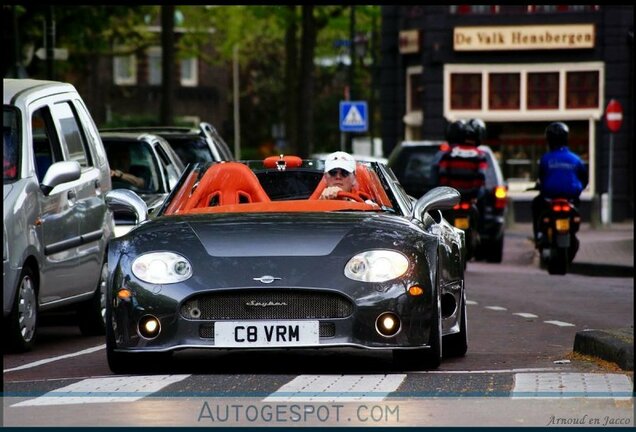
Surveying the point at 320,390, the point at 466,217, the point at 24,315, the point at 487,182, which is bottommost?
the point at 466,217

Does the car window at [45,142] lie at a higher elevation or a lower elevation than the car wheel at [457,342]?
higher

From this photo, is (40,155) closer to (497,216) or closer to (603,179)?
(497,216)

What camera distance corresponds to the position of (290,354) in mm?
11656

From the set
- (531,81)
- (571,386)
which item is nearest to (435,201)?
(571,386)

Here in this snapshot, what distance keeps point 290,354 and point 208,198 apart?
116 centimetres

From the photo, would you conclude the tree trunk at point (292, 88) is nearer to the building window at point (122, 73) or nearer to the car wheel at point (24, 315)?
the car wheel at point (24, 315)

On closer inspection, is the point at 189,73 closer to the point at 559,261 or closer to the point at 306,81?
the point at 306,81

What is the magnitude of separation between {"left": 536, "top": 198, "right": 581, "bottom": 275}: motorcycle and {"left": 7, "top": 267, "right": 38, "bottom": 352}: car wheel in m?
9.55

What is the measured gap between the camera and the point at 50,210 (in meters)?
13.3

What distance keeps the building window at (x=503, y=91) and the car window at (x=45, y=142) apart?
1409 inches

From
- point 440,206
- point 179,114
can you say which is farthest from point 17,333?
point 179,114

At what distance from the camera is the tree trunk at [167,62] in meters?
40.6

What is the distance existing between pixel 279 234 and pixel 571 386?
188 cm

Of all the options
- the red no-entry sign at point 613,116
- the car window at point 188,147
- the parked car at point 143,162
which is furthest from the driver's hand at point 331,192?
the red no-entry sign at point 613,116
